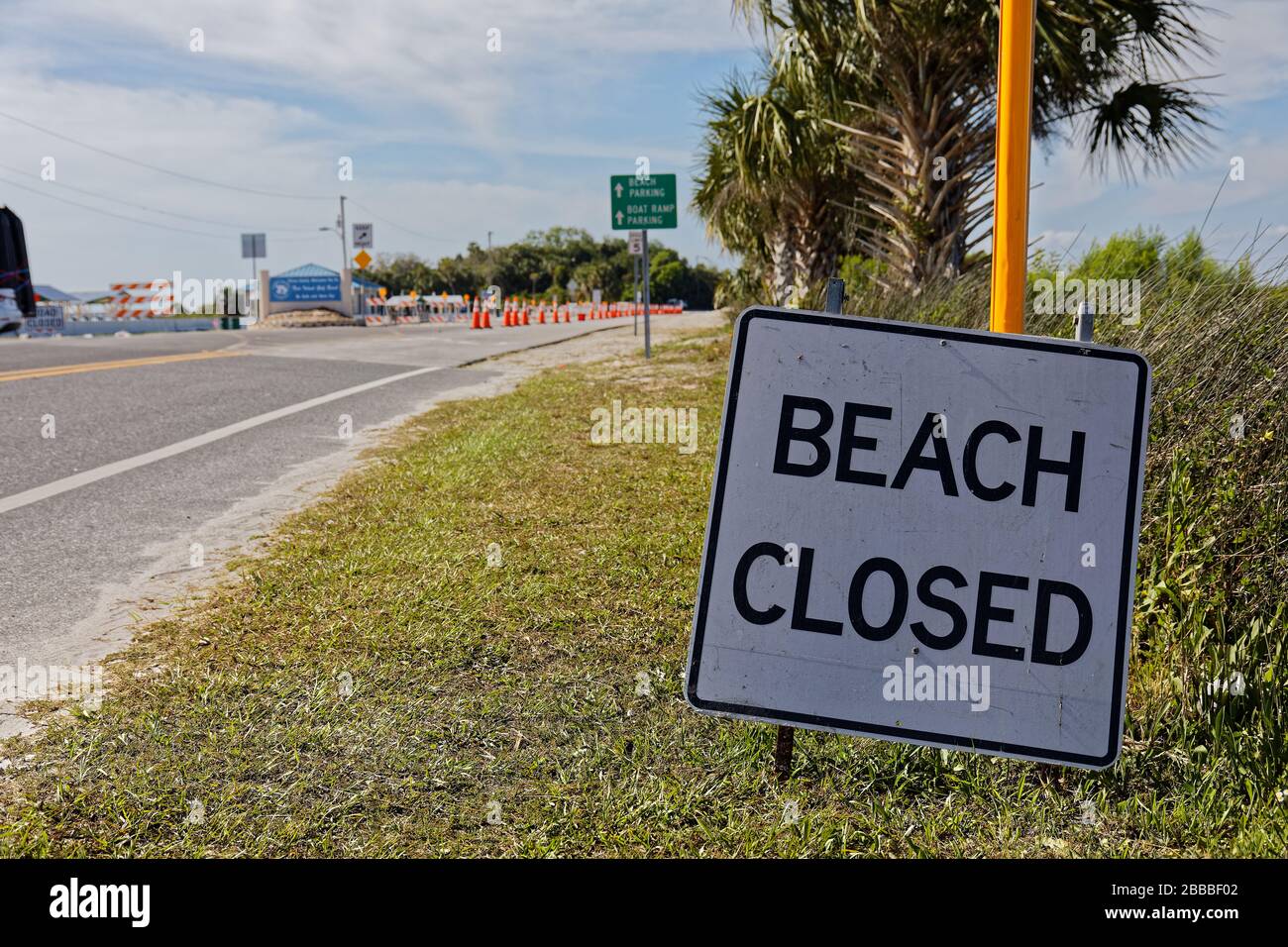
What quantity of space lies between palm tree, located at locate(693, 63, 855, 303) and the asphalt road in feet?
17.8

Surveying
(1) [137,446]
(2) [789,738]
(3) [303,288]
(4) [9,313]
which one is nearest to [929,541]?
(2) [789,738]

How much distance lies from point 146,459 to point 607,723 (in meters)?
6.03

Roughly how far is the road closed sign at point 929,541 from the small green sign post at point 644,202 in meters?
18.0

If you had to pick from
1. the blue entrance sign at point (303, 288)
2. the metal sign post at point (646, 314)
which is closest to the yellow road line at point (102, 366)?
the metal sign post at point (646, 314)

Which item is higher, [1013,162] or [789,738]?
[1013,162]

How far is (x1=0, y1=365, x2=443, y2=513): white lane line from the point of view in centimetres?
643

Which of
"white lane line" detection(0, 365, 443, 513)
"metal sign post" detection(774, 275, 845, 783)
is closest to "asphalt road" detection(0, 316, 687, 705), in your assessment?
"white lane line" detection(0, 365, 443, 513)

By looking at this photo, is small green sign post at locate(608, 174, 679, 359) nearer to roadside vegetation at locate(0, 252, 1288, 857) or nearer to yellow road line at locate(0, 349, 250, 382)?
yellow road line at locate(0, 349, 250, 382)

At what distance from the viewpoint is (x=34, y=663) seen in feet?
12.2

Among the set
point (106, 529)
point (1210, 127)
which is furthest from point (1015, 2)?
point (1210, 127)

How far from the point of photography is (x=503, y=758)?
2945 mm

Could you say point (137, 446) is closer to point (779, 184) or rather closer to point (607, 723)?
point (607, 723)

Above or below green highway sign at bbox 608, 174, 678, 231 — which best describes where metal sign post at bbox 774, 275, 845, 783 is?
below
